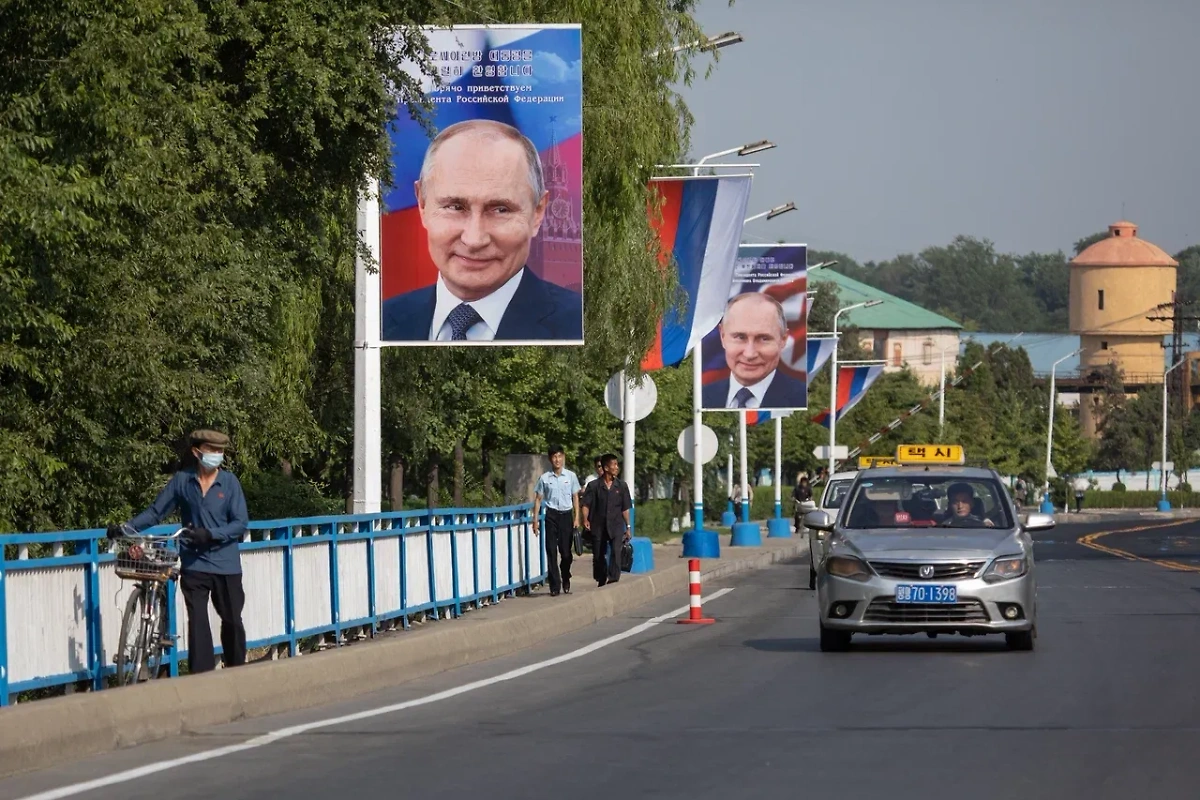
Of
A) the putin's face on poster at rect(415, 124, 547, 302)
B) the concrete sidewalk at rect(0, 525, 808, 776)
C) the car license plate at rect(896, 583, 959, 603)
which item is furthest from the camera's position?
the putin's face on poster at rect(415, 124, 547, 302)

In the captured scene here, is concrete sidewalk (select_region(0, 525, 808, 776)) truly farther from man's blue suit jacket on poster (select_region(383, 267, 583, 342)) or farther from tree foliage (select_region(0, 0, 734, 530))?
tree foliage (select_region(0, 0, 734, 530))

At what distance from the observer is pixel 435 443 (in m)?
45.7

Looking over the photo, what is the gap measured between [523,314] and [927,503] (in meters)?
6.49

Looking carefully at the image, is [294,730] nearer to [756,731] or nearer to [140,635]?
[140,635]

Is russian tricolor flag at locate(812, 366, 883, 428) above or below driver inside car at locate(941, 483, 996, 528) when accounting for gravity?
above

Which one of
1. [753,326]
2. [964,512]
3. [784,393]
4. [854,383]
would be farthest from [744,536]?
[964,512]

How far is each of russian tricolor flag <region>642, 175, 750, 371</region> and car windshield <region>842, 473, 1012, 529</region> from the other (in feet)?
43.7

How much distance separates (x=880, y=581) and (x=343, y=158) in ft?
23.4

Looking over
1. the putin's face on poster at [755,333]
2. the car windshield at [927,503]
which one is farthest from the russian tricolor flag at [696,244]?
the car windshield at [927,503]

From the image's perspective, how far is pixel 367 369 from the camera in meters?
23.2

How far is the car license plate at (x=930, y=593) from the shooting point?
58.6 ft

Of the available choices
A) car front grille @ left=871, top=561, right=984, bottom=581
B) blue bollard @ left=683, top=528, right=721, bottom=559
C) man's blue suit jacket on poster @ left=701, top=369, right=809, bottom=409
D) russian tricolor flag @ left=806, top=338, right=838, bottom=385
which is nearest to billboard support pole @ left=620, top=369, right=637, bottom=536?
blue bollard @ left=683, top=528, right=721, bottom=559

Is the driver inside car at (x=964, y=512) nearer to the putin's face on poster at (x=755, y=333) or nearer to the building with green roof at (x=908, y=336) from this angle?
the putin's face on poster at (x=755, y=333)

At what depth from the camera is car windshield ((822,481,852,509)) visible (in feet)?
99.4
